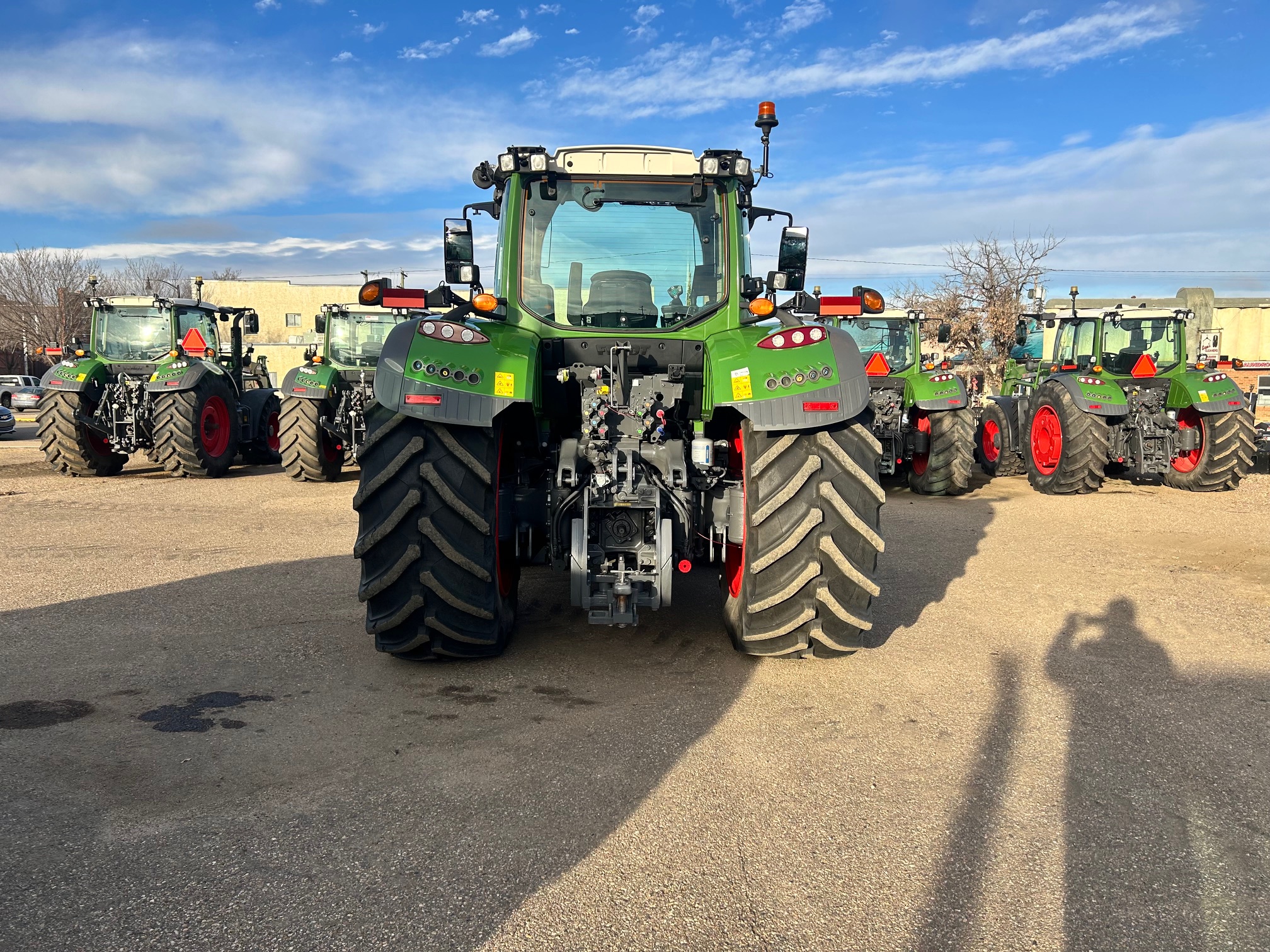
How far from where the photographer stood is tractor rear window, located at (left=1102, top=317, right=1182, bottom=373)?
1273 centimetres

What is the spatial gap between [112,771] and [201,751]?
12.0 inches

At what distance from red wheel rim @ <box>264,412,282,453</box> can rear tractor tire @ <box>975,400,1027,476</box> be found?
35.7ft

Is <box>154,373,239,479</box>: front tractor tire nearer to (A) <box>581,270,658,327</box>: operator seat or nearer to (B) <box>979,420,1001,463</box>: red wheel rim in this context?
(A) <box>581,270,658,327</box>: operator seat

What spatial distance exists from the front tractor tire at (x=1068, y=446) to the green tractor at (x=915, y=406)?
110 cm

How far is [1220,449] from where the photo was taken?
37.4 ft

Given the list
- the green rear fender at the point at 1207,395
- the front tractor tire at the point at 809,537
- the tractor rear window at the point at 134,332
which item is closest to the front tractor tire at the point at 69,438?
the tractor rear window at the point at 134,332

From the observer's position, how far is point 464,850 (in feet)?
9.15

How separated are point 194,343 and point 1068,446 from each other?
11929mm

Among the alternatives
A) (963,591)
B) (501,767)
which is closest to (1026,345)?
(963,591)

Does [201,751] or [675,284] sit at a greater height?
[675,284]

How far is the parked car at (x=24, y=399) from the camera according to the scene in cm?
2947

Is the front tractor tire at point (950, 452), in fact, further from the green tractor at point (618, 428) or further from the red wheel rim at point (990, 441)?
the green tractor at point (618, 428)

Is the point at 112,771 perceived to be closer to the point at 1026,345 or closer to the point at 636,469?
the point at 636,469

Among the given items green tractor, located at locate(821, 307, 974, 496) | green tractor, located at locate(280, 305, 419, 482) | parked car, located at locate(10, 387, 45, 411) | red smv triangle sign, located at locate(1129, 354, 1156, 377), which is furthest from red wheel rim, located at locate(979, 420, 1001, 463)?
parked car, located at locate(10, 387, 45, 411)
